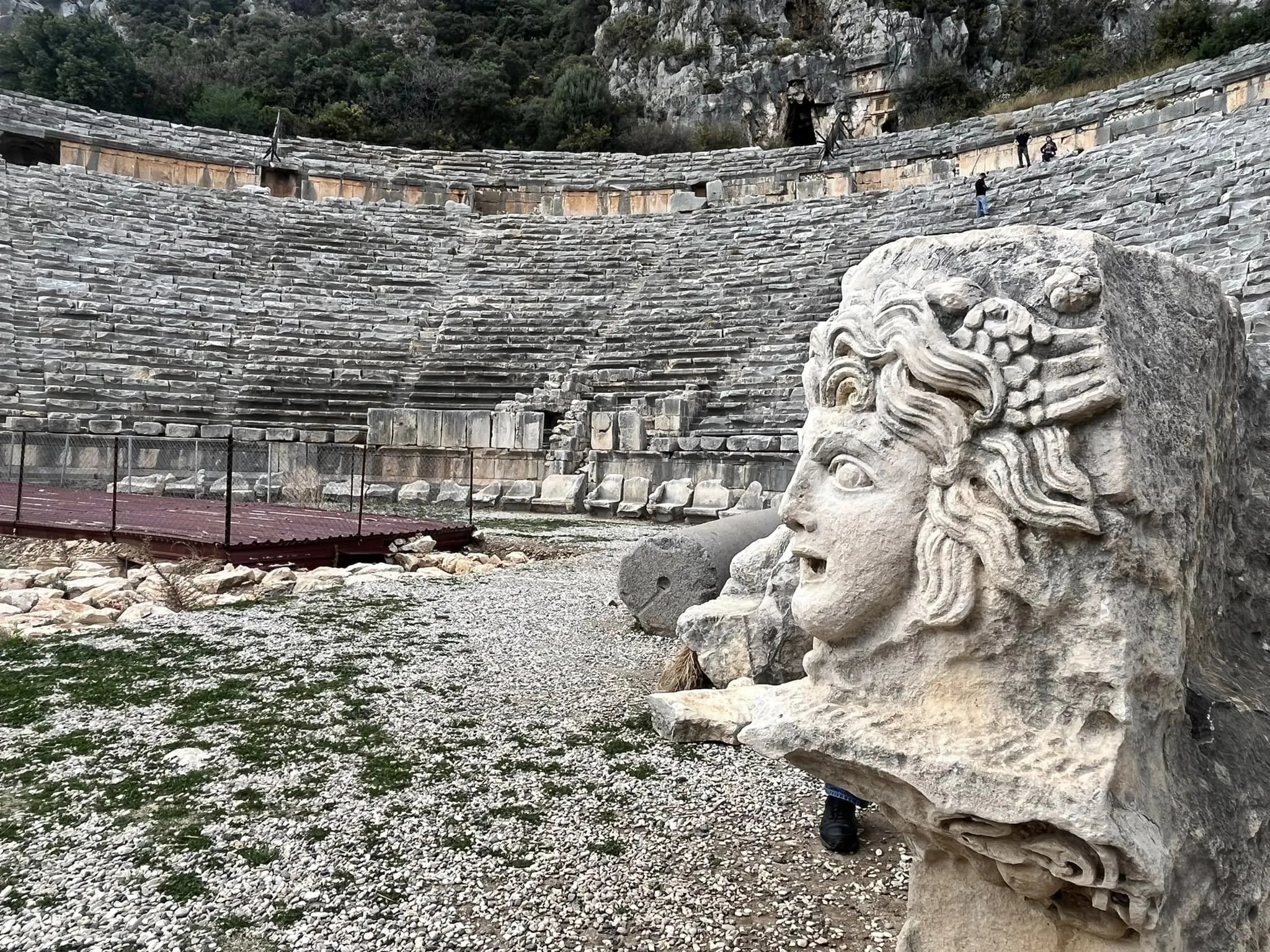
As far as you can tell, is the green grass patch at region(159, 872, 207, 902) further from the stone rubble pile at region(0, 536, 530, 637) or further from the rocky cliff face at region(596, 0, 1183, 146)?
the rocky cliff face at region(596, 0, 1183, 146)

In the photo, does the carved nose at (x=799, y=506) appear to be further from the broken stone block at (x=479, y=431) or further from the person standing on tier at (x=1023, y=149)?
the person standing on tier at (x=1023, y=149)

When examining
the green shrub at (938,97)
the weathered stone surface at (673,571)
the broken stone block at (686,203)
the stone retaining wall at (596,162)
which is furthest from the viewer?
the green shrub at (938,97)

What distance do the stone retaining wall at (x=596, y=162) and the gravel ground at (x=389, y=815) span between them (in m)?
20.8

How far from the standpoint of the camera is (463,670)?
4.77 m

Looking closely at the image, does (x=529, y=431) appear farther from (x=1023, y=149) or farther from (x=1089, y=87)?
(x=1089, y=87)

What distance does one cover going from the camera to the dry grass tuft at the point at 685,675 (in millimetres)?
4230

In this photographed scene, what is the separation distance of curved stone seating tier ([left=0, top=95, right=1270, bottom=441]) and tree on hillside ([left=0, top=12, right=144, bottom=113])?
13432 millimetres

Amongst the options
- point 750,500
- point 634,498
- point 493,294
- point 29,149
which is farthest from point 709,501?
point 29,149

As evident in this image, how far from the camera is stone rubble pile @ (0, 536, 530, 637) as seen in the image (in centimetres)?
568

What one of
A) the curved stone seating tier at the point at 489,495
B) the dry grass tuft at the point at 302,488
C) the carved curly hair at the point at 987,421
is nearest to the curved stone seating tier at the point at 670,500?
the curved stone seating tier at the point at 489,495

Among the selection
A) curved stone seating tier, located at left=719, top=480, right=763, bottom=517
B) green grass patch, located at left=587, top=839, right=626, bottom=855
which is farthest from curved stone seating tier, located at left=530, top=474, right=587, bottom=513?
green grass patch, located at left=587, top=839, right=626, bottom=855

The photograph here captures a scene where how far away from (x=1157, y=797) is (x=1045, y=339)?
85 centimetres

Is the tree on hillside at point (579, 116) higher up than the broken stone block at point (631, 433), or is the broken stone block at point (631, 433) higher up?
the tree on hillside at point (579, 116)

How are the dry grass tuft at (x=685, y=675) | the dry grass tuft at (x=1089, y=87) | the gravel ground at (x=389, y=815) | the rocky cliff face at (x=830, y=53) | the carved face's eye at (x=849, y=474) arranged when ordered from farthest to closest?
the rocky cliff face at (x=830, y=53) → the dry grass tuft at (x=1089, y=87) → the dry grass tuft at (x=685, y=675) → the gravel ground at (x=389, y=815) → the carved face's eye at (x=849, y=474)
